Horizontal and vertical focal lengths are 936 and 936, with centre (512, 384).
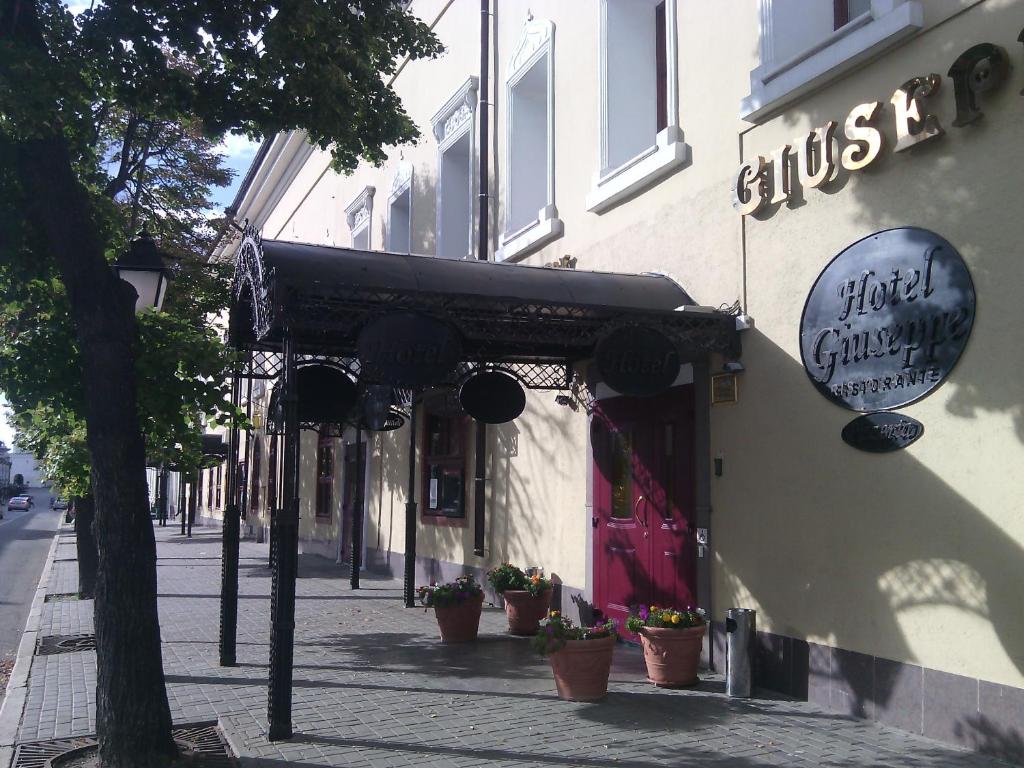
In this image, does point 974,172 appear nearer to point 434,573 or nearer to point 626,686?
point 626,686

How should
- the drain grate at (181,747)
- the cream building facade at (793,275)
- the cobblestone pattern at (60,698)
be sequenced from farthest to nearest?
1. the cobblestone pattern at (60,698)
2. the drain grate at (181,747)
3. the cream building facade at (793,275)

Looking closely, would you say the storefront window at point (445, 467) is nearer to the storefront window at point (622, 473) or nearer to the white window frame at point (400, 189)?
the white window frame at point (400, 189)

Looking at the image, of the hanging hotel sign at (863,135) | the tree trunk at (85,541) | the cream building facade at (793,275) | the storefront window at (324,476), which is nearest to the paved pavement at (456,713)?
the cream building facade at (793,275)

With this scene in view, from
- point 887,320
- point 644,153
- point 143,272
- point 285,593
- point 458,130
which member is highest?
point 458,130

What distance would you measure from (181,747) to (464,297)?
3.65m

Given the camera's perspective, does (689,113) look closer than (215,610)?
Yes

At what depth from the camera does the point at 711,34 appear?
26.2 feet

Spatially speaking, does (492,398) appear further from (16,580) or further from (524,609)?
(16,580)

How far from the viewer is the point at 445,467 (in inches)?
534

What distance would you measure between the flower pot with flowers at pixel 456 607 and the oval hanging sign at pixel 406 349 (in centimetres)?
303

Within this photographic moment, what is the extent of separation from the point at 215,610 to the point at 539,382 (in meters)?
5.21

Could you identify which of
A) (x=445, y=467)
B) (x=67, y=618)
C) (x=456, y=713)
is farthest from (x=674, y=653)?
(x=67, y=618)

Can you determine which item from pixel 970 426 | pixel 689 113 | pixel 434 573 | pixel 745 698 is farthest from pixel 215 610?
pixel 970 426

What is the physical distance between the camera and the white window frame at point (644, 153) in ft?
27.4
